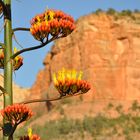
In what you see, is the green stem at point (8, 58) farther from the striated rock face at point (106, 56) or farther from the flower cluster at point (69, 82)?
the striated rock face at point (106, 56)

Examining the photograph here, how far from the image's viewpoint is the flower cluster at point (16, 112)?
6609 mm

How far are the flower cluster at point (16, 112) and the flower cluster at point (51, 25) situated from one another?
3.23ft

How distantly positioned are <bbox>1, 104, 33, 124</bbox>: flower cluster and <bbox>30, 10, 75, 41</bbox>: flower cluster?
99 cm

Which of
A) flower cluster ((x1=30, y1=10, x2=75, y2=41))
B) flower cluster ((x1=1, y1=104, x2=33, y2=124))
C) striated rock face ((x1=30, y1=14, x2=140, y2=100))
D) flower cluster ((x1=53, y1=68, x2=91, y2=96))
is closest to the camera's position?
flower cluster ((x1=1, y1=104, x2=33, y2=124))

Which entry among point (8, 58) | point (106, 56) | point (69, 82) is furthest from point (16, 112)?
point (106, 56)

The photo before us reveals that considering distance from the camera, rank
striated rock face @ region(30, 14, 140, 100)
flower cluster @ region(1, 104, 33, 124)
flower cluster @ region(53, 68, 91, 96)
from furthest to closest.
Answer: striated rock face @ region(30, 14, 140, 100) → flower cluster @ region(53, 68, 91, 96) → flower cluster @ region(1, 104, 33, 124)

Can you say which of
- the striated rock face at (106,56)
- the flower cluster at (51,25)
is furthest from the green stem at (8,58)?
the striated rock face at (106,56)

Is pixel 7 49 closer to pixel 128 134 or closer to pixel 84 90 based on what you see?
pixel 84 90

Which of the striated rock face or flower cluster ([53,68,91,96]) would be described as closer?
flower cluster ([53,68,91,96])

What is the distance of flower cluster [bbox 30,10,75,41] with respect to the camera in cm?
720

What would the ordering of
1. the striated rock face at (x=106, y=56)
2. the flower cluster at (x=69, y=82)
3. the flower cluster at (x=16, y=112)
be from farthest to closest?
the striated rock face at (x=106, y=56) → the flower cluster at (x=69, y=82) → the flower cluster at (x=16, y=112)

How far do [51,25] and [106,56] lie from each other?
63547 mm

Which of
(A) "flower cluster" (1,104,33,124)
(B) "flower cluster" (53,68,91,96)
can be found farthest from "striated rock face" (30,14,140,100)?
(A) "flower cluster" (1,104,33,124)

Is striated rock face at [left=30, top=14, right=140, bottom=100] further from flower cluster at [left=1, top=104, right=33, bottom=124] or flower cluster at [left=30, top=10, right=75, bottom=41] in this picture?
flower cluster at [left=1, top=104, right=33, bottom=124]
